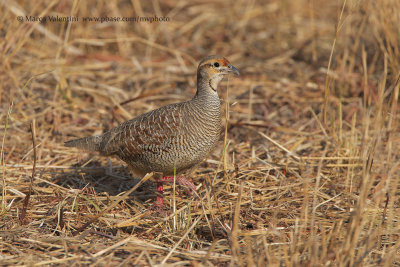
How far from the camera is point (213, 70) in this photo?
513cm

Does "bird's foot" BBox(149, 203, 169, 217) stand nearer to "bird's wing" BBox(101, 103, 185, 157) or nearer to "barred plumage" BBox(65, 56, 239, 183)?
"barred plumage" BBox(65, 56, 239, 183)

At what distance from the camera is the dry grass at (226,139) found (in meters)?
4.05

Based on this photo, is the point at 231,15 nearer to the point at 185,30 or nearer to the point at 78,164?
the point at 185,30

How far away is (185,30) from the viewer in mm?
10070

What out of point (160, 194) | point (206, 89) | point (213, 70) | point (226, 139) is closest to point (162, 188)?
point (160, 194)

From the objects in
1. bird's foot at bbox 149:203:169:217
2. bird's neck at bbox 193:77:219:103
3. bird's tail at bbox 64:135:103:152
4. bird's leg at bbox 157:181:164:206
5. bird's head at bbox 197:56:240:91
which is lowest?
bird's foot at bbox 149:203:169:217

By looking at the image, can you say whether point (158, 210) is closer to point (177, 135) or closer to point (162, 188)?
point (162, 188)

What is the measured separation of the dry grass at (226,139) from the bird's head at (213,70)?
16.2 inches

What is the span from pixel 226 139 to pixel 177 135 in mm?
699

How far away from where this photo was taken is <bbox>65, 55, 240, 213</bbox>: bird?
191 inches

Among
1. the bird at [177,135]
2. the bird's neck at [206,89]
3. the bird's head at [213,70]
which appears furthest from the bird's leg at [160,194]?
the bird's head at [213,70]

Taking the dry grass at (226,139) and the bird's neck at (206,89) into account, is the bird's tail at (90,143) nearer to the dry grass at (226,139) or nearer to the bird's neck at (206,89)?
the dry grass at (226,139)

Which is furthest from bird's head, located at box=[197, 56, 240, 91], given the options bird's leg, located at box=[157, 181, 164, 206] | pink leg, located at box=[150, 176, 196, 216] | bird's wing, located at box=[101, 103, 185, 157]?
bird's leg, located at box=[157, 181, 164, 206]

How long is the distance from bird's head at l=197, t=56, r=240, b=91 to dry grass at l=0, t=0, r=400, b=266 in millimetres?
411
